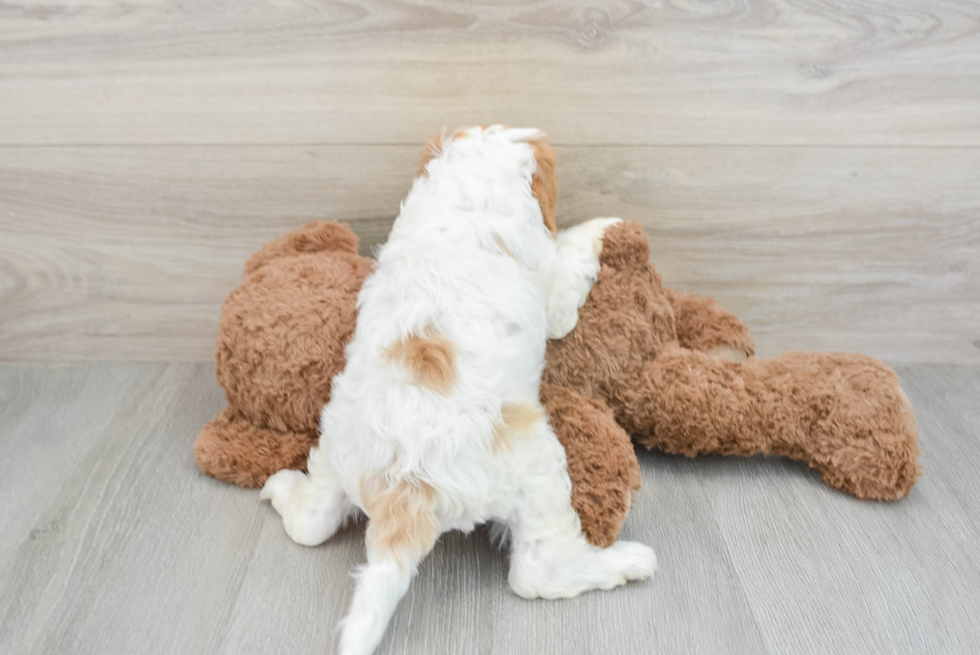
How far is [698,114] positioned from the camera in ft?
3.52

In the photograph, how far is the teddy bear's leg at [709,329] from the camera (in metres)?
1.07

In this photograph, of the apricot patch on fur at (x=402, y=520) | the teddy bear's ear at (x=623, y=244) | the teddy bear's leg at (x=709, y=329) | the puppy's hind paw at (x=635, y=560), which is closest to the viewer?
the apricot patch on fur at (x=402, y=520)

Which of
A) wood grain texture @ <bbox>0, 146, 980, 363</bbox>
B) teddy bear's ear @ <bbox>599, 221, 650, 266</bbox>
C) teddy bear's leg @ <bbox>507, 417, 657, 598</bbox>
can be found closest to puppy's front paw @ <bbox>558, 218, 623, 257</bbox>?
teddy bear's ear @ <bbox>599, 221, 650, 266</bbox>

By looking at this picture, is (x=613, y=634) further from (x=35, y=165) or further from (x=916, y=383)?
(x=35, y=165)

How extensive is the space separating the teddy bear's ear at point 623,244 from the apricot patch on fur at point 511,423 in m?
0.26

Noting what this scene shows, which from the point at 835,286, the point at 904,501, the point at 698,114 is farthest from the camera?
the point at 835,286

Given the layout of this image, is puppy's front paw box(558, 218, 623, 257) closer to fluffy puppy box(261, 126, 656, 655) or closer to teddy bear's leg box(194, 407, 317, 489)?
fluffy puppy box(261, 126, 656, 655)

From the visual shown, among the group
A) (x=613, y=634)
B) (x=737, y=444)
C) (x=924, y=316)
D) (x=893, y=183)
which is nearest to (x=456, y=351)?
(x=613, y=634)

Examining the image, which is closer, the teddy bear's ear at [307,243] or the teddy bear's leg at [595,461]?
the teddy bear's leg at [595,461]

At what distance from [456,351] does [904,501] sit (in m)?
0.68

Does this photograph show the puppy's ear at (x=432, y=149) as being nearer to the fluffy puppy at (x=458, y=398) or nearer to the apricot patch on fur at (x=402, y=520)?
the fluffy puppy at (x=458, y=398)

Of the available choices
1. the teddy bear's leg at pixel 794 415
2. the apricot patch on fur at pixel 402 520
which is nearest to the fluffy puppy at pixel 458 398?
the apricot patch on fur at pixel 402 520

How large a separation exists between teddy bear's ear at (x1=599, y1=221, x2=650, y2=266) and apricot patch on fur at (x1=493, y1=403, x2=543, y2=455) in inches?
10.3

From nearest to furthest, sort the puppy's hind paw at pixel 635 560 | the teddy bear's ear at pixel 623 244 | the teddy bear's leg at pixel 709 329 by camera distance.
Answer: the puppy's hind paw at pixel 635 560
the teddy bear's ear at pixel 623 244
the teddy bear's leg at pixel 709 329
